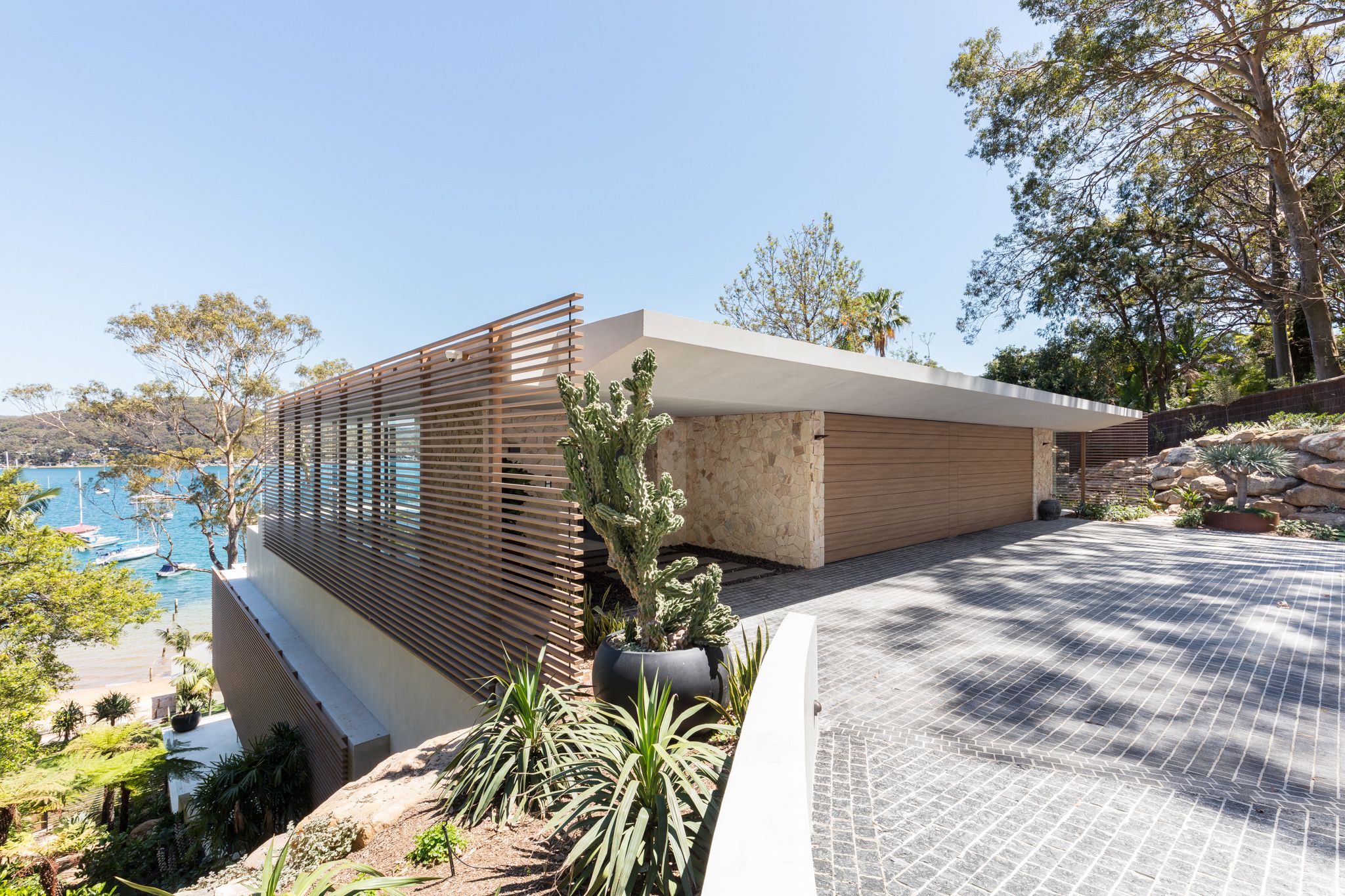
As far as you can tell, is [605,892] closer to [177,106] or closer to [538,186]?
[538,186]

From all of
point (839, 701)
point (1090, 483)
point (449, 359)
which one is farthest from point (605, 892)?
point (1090, 483)

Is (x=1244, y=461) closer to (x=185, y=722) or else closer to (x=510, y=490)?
(x=510, y=490)

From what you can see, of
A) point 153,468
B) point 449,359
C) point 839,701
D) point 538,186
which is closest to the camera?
point 839,701

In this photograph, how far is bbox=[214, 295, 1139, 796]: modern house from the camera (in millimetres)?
4785

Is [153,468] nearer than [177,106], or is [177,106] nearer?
[177,106]

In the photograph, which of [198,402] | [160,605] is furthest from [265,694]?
[160,605]

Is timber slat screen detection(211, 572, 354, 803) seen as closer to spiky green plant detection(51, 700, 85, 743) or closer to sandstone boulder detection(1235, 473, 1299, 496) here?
spiky green plant detection(51, 700, 85, 743)

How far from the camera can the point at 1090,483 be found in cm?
1828

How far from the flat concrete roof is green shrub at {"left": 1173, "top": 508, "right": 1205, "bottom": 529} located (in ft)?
14.0

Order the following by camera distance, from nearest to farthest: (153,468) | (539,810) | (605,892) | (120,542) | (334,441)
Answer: (605,892) < (539,810) < (334,441) < (153,468) < (120,542)

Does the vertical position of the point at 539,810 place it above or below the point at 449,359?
below

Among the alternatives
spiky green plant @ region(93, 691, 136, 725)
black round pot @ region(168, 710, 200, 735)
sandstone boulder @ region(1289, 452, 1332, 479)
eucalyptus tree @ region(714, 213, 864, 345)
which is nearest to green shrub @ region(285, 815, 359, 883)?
black round pot @ region(168, 710, 200, 735)

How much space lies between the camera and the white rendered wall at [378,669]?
564cm

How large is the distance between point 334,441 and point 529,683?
6.78 meters
